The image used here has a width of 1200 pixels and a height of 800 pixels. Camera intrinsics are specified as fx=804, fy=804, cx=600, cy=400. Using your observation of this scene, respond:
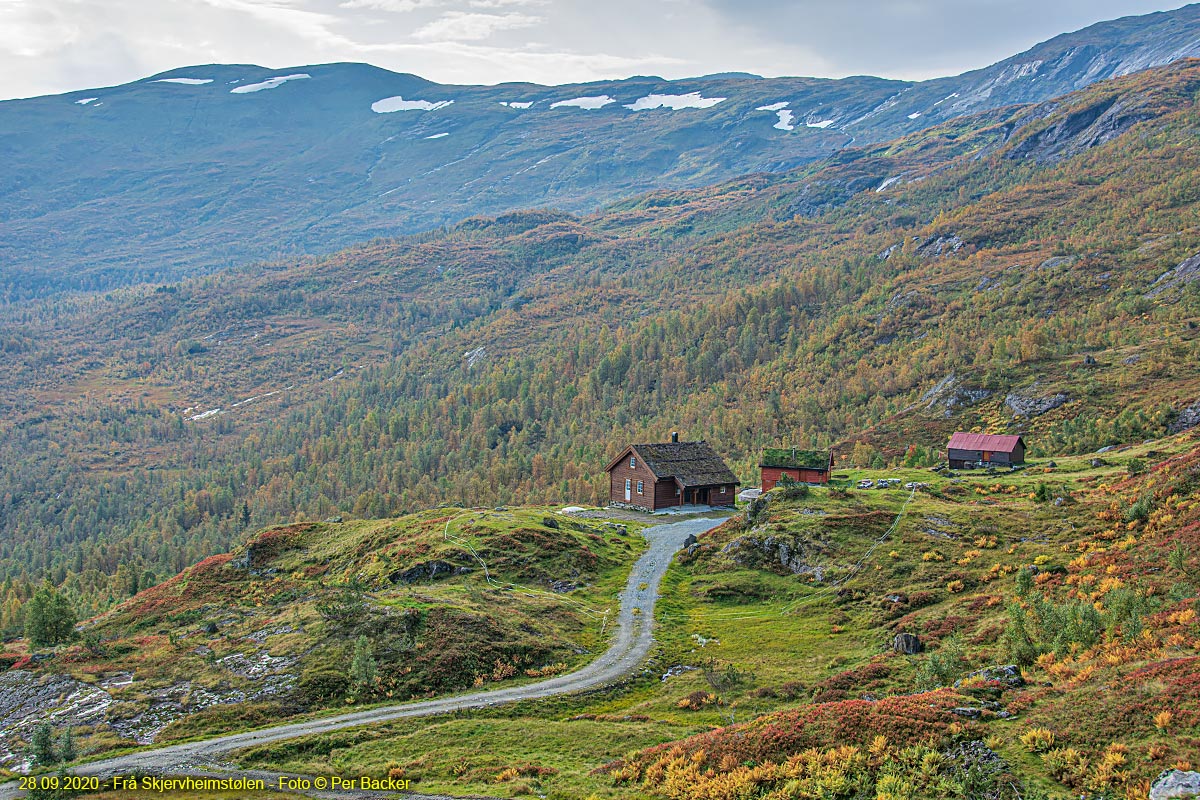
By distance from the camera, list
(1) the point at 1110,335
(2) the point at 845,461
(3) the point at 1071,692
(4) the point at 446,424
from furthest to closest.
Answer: (4) the point at 446,424
(1) the point at 1110,335
(2) the point at 845,461
(3) the point at 1071,692

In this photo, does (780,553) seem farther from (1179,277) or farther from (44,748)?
(1179,277)

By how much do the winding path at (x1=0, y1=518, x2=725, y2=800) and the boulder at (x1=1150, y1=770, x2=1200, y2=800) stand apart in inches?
905

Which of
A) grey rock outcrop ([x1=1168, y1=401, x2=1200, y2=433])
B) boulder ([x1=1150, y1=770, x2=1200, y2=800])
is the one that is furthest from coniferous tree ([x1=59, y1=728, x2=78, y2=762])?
grey rock outcrop ([x1=1168, y1=401, x2=1200, y2=433])

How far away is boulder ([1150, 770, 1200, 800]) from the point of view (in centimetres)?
1606

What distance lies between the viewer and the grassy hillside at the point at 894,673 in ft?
64.1

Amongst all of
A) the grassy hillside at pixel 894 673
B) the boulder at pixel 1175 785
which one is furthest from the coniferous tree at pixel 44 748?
the boulder at pixel 1175 785

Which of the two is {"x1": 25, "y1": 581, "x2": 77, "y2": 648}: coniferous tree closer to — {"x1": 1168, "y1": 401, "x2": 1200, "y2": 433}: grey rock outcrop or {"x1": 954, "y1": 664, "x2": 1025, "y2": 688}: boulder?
{"x1": 954, "y1": 664, "x2": 1025, "y2": 688}: boulder

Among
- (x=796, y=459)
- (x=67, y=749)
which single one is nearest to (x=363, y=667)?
(x=67, y=749)

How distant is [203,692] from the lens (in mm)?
35969

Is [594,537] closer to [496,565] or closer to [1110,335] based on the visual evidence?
[496,565]

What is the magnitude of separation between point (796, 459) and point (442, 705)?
165 ft

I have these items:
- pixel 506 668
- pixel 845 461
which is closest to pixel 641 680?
pixel 506 668

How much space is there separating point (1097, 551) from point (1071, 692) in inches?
821

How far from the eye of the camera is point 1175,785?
1636cm
